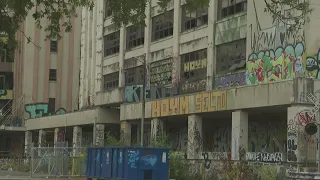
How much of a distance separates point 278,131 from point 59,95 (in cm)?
4130

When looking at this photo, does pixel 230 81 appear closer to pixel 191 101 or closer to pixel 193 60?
pixel 191 101

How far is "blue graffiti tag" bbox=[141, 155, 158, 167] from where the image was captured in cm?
2633

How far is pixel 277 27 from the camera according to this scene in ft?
111

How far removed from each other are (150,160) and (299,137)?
7326 millimetres

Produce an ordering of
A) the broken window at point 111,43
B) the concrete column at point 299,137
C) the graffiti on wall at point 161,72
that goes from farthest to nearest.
Result: the broken window at point 111,43 → the graffiti on wall at point 161,72 → the concrete column at point 299,137

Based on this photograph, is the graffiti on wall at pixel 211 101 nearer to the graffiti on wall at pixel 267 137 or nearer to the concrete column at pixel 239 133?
the concrete column at pixel 239 133

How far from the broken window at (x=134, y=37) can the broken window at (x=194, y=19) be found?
6905 millimetres

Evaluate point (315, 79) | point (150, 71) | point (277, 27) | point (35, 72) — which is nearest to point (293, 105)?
point (315, 79)

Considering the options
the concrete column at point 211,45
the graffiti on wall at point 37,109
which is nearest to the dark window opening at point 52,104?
the graffiti on wall at point 37,109

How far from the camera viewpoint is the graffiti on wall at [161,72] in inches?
1790

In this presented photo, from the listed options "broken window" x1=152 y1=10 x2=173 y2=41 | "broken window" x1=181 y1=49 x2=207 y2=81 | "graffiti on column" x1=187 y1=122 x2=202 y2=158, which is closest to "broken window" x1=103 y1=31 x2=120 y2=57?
"broken window" x1=152 y1=10 x2=173 y2=41

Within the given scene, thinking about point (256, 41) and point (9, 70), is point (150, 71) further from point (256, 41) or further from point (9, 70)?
point (9, 70)

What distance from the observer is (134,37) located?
52.2m

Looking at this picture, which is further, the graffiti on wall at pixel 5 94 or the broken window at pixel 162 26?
the graffiti on wall at pixel 5 94
